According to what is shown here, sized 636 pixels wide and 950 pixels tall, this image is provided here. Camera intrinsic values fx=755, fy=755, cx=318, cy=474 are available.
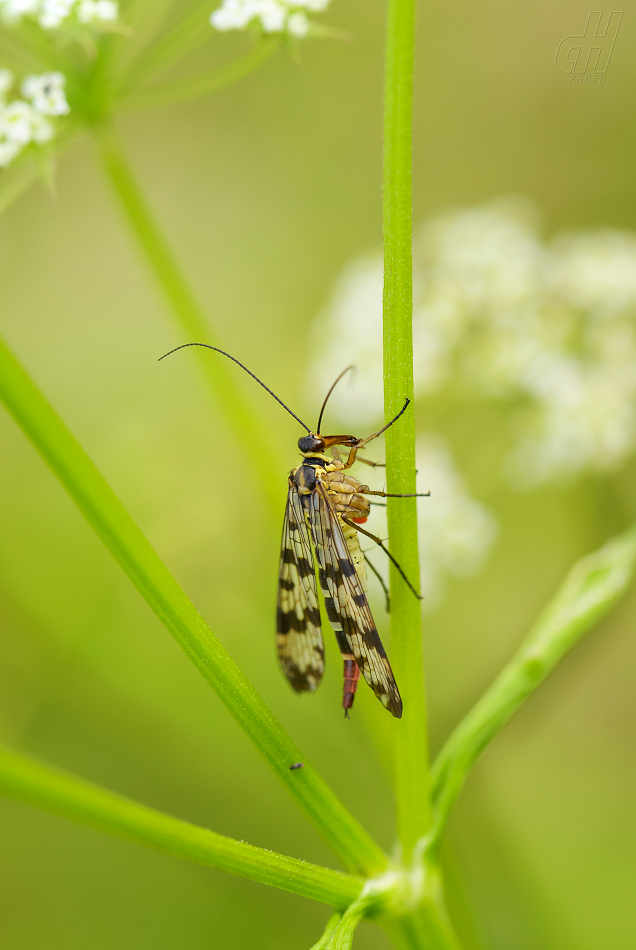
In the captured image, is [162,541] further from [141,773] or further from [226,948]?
[226,948]

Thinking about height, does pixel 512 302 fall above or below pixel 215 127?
below

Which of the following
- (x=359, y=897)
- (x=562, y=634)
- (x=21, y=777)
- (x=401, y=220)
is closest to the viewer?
(x=21, y=777)

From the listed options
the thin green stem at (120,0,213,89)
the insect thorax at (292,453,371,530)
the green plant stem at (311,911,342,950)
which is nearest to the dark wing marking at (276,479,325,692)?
the insect thorax at (292,453,371,530)

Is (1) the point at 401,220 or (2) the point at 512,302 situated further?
(2) the point at 512,302

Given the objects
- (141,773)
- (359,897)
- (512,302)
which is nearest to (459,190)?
(512,302)

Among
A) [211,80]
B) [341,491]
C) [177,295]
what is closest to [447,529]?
[341,491]

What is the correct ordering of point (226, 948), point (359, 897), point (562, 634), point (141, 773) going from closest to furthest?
point (359, 897), point (562, 634), point (226, 948), point (141, 773)

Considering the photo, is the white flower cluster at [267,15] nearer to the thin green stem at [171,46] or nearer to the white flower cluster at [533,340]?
the thin green stem at [171,46]
